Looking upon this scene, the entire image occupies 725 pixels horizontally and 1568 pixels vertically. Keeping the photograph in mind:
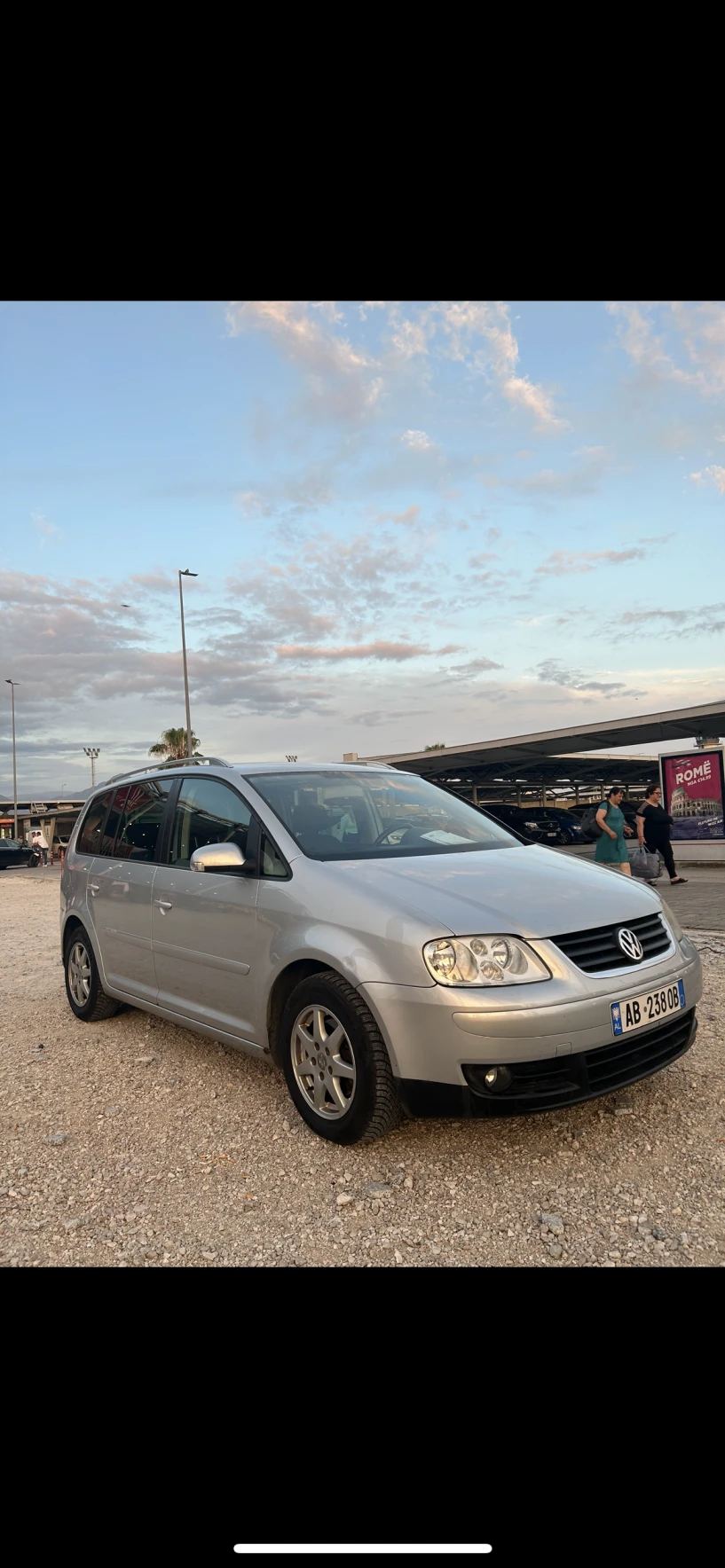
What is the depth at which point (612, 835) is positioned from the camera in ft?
31.5

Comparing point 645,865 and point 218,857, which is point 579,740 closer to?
point 645,865

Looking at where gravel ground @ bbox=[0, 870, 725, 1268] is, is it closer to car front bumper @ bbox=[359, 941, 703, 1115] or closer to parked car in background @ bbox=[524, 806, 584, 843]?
car front bumper @ bbox=[359, 941, 703, 1115]

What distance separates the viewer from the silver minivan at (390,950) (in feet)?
9.54

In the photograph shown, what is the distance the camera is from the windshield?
12.7 ft

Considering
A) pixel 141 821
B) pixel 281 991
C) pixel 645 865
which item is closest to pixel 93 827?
pixel 141 821

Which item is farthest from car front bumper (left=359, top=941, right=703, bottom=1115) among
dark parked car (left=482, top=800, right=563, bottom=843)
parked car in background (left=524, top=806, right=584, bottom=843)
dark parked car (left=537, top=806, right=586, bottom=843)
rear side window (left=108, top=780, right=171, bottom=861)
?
parked car in background (left=524, top=806, right=584, bottom=843)

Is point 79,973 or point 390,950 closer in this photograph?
point 390,950

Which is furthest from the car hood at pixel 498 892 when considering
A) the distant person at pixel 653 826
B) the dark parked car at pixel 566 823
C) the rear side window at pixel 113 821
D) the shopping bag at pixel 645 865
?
→ the dark parked car at pixel 566 823

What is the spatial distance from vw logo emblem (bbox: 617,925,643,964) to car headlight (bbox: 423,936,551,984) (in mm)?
448

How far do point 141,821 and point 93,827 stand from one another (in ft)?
3.07

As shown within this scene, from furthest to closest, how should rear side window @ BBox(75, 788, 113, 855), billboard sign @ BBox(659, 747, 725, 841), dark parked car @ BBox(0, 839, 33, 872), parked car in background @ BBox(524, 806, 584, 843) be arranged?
1. dark parked car @ BBox(0, 839, 33, 872)
2. parked car in background @ BBox(524, 806, 584, 843)
3. billboard sign @ BBox(659, 747, 725, 841)
4. rear side window @ BBox(75, 788, 113, 855)
